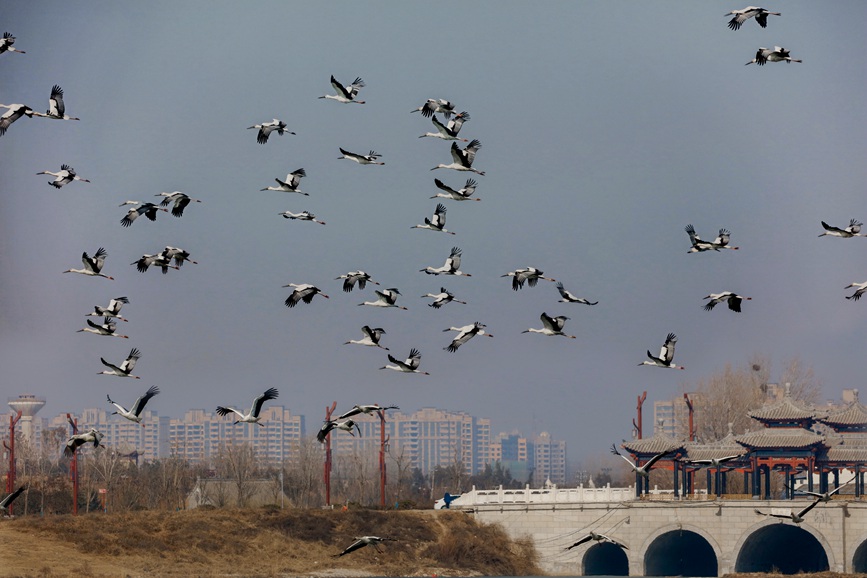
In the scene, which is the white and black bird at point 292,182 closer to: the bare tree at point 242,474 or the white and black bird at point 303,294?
the white and black bird at point 303,294

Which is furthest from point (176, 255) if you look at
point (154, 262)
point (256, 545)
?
point (256, 545)

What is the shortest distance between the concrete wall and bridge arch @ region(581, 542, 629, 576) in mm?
2375

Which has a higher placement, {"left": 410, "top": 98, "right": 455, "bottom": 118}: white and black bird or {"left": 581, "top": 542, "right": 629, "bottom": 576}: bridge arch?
{"left": 410, "top": 98, "right": 455, "bottom": 118}: white and black bird

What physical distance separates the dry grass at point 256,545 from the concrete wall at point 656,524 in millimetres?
1259

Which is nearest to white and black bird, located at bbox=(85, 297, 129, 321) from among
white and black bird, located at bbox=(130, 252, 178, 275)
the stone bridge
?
white and black bird, located at bbox=(130, 252, 178, 275)

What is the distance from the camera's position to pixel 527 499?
90.1 meters

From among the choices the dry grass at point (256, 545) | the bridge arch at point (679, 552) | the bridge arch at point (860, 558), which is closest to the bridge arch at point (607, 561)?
the bridge arch at point (679, 552)

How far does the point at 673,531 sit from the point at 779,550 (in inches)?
327

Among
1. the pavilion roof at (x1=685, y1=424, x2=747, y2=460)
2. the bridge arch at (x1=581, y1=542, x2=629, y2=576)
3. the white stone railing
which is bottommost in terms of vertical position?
the bridge arch at (x1=581, y1=542, x2=629, y2=576)

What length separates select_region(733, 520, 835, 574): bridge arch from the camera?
84.1m

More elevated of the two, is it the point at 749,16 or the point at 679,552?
the point at 749,16

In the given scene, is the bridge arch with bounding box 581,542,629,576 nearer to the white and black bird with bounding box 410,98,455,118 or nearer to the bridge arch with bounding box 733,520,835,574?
the bridge arch with bounding box 733,520,835,574

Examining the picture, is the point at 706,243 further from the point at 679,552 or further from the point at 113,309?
the point at 679,552

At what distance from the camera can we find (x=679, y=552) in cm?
9356
